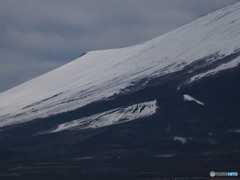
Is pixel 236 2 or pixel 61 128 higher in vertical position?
pixel 236 2

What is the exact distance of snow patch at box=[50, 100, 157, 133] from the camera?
9056 cm

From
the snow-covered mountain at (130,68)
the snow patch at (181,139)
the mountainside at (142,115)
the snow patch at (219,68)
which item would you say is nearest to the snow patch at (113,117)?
the mountainside at (142,115)

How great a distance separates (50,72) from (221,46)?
6817cm

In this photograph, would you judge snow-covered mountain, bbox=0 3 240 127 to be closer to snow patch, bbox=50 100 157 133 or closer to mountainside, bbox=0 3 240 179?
mountainside, bbox=0 3 240 179

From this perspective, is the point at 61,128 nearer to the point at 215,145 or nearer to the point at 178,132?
the point at 178,132

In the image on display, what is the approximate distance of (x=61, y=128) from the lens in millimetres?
94938

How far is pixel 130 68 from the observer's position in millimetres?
123188

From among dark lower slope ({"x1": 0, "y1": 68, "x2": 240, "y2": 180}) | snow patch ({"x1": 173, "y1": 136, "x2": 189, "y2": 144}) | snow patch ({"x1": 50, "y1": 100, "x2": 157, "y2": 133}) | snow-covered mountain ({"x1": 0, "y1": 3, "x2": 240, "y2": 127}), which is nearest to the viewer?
dark lower slope ({"x1": 0, "y1": 68, "x2": 240, "y2": 180})

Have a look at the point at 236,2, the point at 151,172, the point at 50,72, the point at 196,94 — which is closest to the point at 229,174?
the point at 151,172

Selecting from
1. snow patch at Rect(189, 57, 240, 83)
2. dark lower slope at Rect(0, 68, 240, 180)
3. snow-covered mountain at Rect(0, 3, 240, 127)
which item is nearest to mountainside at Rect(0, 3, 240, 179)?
dark lower slope at Rect(0, 68, 240, 180)

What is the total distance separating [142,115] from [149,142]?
1372cm

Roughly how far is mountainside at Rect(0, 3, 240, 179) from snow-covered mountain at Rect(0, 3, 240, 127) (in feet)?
1.23

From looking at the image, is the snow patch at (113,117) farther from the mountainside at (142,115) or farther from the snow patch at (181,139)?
the snow patch at (181,139)

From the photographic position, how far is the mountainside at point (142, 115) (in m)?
63.8
